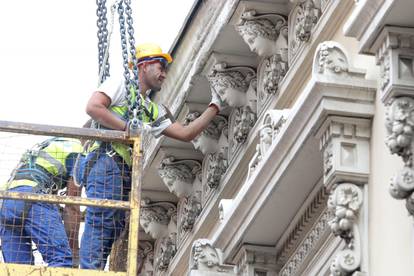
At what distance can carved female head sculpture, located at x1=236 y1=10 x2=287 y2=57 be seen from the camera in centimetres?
1291

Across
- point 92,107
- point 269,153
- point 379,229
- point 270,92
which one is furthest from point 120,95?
point 379,229

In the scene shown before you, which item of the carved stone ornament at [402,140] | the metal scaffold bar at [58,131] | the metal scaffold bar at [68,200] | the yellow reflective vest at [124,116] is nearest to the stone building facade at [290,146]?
the carved stone ornament at [402,140]

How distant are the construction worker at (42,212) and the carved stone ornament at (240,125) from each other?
128cm

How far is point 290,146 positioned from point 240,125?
2495 millimetres

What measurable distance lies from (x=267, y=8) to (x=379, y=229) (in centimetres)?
333

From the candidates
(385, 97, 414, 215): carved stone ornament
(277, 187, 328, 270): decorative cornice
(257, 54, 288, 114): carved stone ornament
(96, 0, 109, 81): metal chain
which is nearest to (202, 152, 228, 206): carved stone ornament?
(257, 54, 288, 114): carved stone ornament

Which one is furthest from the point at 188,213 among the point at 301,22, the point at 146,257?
the point at 301,22

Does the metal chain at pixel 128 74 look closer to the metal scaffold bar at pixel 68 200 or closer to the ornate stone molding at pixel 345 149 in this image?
the metal scaffold bar at pixel 68 200

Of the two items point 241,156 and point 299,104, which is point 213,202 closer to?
point 241,156

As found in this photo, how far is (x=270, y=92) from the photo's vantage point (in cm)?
1284

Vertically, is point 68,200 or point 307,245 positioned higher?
point 68,200

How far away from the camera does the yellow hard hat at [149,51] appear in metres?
13.7

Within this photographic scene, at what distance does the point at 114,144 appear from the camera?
491 inches

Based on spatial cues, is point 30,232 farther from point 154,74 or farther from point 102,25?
point 154,74
